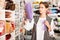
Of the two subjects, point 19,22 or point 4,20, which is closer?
point 4,20

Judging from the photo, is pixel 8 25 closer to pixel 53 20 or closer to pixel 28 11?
pixel 28 11

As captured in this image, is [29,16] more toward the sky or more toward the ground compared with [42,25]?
more toward the sky

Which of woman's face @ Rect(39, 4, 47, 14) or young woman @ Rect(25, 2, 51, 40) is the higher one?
woman's face @ Rect(39, 4, 47, 14)

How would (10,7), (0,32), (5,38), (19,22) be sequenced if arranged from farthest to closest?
(19,22), (10,7), (5,38), (0,32)

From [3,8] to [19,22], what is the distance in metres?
0.56

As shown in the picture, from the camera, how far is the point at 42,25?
181 centimetres

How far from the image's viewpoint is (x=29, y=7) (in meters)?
1.83

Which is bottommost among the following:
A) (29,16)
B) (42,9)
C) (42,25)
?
(42,25)

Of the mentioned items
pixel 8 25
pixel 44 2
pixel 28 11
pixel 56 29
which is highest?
→ pixel 44 2

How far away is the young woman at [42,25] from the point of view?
1.79 meters

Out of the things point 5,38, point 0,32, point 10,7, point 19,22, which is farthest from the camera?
point 19,22

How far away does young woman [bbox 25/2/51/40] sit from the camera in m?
1.79

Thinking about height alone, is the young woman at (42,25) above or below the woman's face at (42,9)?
→ below

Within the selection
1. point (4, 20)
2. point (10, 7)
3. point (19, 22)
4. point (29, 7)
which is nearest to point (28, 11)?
point (29, 7)
